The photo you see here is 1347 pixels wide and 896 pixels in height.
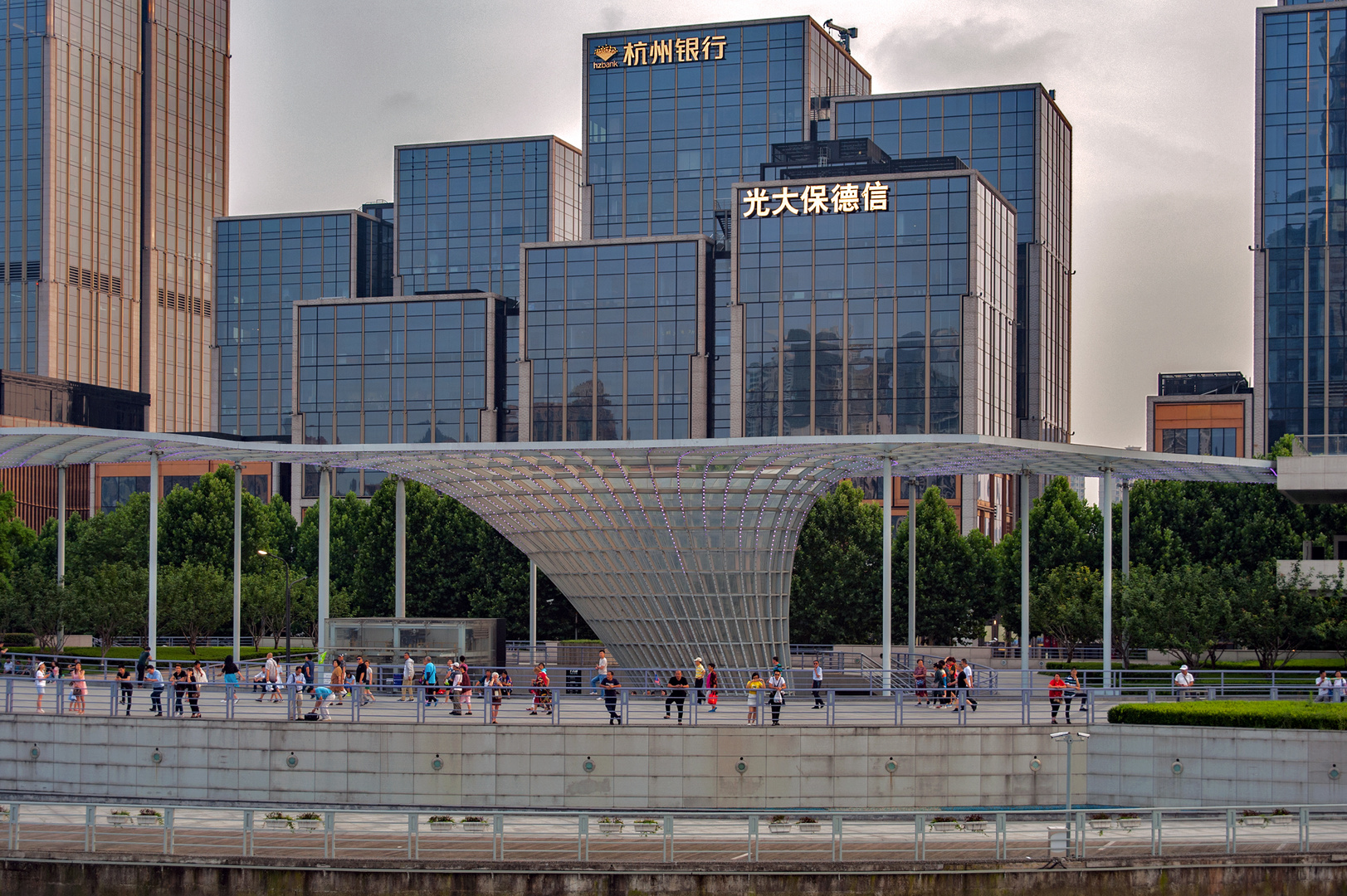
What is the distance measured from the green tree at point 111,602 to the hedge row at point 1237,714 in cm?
4139

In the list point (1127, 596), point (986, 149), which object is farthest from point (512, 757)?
point (986, 149)

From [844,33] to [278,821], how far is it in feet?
447

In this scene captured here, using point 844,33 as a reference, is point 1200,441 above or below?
below

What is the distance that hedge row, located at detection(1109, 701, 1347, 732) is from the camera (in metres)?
32.7

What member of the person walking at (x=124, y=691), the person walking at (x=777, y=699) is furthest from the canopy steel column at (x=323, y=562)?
the person walking at (x=777, y=699)

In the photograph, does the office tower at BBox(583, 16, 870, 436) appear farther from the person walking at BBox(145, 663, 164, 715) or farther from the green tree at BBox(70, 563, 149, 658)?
the person walking at BBox(145, 663, 164, 715)

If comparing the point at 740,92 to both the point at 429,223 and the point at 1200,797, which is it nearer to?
the point at 429,223

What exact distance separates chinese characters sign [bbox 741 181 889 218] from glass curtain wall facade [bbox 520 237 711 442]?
8.23 metres

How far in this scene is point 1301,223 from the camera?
121 meters

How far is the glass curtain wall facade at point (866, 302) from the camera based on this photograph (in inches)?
4380

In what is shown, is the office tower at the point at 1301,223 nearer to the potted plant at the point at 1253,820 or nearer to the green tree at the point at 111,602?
the green tree at the point at 111,602

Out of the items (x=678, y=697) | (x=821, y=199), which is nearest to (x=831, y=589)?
(x=678, y=697)

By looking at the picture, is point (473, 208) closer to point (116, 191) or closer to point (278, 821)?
point (116, 191)

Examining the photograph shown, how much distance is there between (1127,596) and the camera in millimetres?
53062
